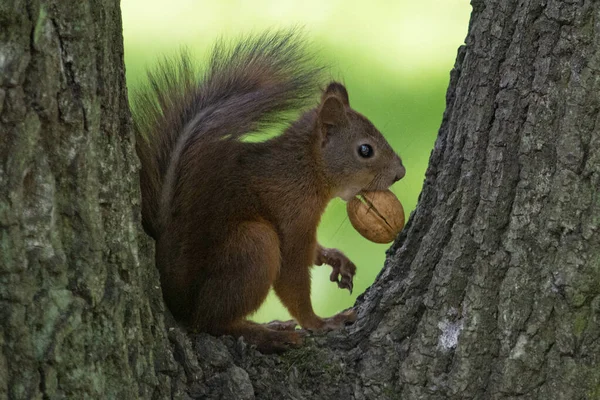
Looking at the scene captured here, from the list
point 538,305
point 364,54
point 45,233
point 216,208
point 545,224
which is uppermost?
point 364,54

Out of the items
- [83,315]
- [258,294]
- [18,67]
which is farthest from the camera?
[258,294]

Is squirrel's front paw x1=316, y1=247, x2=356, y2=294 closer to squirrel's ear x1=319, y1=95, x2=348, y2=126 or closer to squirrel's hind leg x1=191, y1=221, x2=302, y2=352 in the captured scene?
squirrel's ear x1=319, y1=95, x2=348, y2=126

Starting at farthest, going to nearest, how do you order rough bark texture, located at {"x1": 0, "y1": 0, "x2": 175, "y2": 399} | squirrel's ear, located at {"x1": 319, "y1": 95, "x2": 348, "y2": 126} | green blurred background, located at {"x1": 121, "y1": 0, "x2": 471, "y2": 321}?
green blurred background, located at {"x1": 121, "y1": 0, "x2": 471, "y2": 321}, squirrel's ear, located at {"x1": 319, "y1": 95, "x2": 348, "y2": 126}, rough bark texture, located at {"x1": 0, "y1": 0, "x2": 175, "y2": 399}

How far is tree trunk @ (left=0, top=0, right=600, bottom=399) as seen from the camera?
1209 millimetres

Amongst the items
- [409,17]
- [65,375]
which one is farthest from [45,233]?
[409,17]

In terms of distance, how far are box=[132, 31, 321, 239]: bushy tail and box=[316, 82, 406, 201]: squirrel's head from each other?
0.32 metres

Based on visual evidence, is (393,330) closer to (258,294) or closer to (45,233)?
(258,294)

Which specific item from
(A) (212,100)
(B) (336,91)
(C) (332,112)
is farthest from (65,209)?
(B) (336,91)

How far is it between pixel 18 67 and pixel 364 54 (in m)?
2.59

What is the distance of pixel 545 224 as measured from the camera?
1.53m

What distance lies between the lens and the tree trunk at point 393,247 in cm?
121

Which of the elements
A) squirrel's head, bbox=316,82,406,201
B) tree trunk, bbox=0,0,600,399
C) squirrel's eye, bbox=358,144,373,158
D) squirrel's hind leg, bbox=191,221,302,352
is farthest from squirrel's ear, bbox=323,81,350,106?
tree trunk, bbox=0,0,600,399

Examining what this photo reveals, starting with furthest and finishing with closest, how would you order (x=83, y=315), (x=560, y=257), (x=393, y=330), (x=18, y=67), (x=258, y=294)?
(x=258, y=294)
(x=393, y=330)
(x=560, y=257)
(x=83, y=315)
(x=18, y=67)

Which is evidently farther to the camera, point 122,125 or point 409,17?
point 409,17
